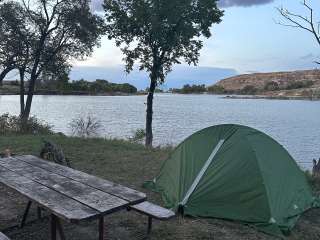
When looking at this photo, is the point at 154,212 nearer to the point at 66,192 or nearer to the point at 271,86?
the point at 66,192

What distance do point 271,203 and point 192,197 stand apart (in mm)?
1062

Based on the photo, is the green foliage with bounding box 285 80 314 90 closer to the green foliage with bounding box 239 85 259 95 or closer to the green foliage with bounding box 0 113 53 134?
the green foliage with bounding box 239 85 259 95

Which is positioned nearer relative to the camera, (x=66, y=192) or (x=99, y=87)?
(x=66, y=192)

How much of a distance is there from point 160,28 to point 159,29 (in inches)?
3.2

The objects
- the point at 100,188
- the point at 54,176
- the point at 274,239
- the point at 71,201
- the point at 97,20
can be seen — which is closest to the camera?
the point at 71,201

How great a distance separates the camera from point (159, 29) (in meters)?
16.5

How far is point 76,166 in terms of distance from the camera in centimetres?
853

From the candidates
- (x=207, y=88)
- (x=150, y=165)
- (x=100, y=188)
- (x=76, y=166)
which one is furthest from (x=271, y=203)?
(x=207, y=88)

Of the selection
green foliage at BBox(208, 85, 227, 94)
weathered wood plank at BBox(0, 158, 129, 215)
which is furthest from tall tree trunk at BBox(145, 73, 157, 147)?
green foliage at BBox(208, 85, 227, 94)

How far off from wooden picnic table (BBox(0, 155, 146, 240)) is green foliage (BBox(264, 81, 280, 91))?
3040 inches

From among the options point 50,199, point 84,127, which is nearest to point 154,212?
point 50,199

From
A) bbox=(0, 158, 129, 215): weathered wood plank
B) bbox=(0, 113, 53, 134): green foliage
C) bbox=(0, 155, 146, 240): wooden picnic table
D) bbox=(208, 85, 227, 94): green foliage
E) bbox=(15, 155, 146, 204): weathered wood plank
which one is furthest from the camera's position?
bbox=(208, 85, 227, 94): green foliage

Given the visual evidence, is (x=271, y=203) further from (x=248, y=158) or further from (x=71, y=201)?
(x=71, y=201)

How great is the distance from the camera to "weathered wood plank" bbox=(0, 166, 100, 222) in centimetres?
327
